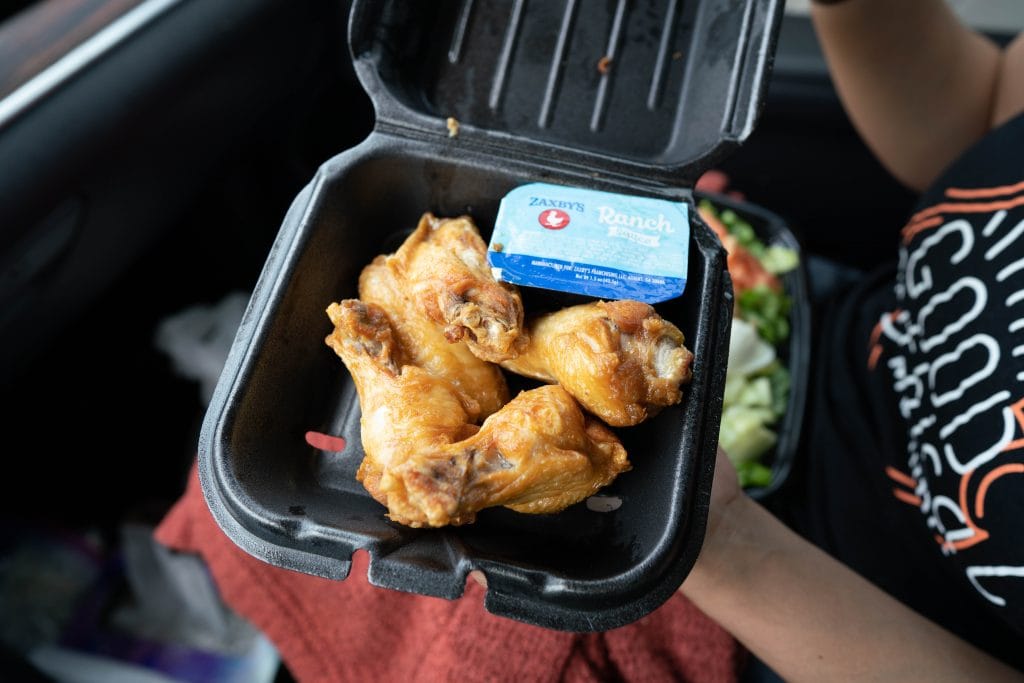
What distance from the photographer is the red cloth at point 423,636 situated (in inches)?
46.9

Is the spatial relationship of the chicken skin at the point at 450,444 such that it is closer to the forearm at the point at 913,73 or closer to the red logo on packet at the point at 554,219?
the red logo on packet at the point at 554,219

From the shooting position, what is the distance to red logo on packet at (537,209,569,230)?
3.45 feet

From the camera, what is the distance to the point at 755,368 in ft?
6.18

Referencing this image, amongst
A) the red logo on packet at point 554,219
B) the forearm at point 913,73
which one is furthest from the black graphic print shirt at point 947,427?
the red logo on packet at point 554,219

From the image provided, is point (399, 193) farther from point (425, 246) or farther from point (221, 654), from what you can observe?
point (221, 654)

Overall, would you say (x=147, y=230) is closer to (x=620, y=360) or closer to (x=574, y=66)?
(x=574, y=66)

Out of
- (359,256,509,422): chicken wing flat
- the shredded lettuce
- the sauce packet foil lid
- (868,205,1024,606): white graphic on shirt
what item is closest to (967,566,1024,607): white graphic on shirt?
(868,205,1024,606): white graphic on shirt

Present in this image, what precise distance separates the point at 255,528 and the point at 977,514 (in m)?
1.12

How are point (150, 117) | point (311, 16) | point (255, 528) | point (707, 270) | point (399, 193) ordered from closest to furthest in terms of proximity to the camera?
point (255, 528) < point (707, 270) < point (399, 193) < point (150, 117) < point (311, 16)

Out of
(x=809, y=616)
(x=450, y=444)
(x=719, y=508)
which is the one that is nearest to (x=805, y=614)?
(x=809, y=616)

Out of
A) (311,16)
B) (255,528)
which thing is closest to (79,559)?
(255,528)

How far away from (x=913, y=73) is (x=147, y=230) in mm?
1901

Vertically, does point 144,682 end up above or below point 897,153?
below

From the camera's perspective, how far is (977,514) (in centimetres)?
A: 107
